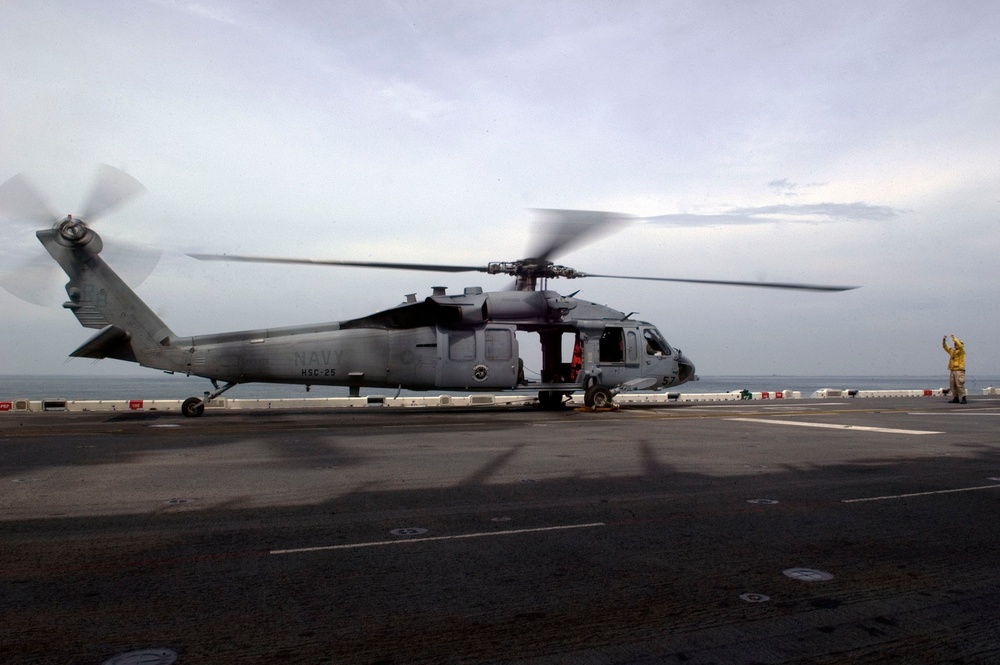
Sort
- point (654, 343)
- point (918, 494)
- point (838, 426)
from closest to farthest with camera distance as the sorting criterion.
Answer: point (918, 494), point (838, 426), point (654, 343)

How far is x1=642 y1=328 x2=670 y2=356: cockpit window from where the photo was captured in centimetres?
2550

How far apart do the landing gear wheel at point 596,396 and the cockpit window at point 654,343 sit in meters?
2.24

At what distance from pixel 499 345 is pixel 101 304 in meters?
12.0

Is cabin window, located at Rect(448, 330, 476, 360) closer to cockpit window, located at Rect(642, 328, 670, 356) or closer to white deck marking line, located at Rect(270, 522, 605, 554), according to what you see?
cockpit window, located at Rect(642, 328, 670, 356)

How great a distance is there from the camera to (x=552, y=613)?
448 cm

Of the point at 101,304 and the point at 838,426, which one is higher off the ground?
the point at 101,304

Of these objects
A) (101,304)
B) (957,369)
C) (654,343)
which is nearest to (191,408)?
(101,304)

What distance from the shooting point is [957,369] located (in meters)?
30.8

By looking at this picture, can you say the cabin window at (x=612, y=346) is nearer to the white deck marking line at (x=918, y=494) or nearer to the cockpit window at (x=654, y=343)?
the cockpit window at (x=654, y=343)

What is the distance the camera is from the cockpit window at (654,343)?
25500 millimetres

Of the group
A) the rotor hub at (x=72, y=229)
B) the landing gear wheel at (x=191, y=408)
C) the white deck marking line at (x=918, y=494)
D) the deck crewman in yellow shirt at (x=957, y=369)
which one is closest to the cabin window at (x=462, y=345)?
the landing gear wheel at (x=191, y=408)

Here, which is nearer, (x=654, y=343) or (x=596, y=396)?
(x=596, y=396)

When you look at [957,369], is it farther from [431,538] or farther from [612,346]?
[431,538]

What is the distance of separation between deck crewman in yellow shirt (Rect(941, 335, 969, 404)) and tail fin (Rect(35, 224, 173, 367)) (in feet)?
102
